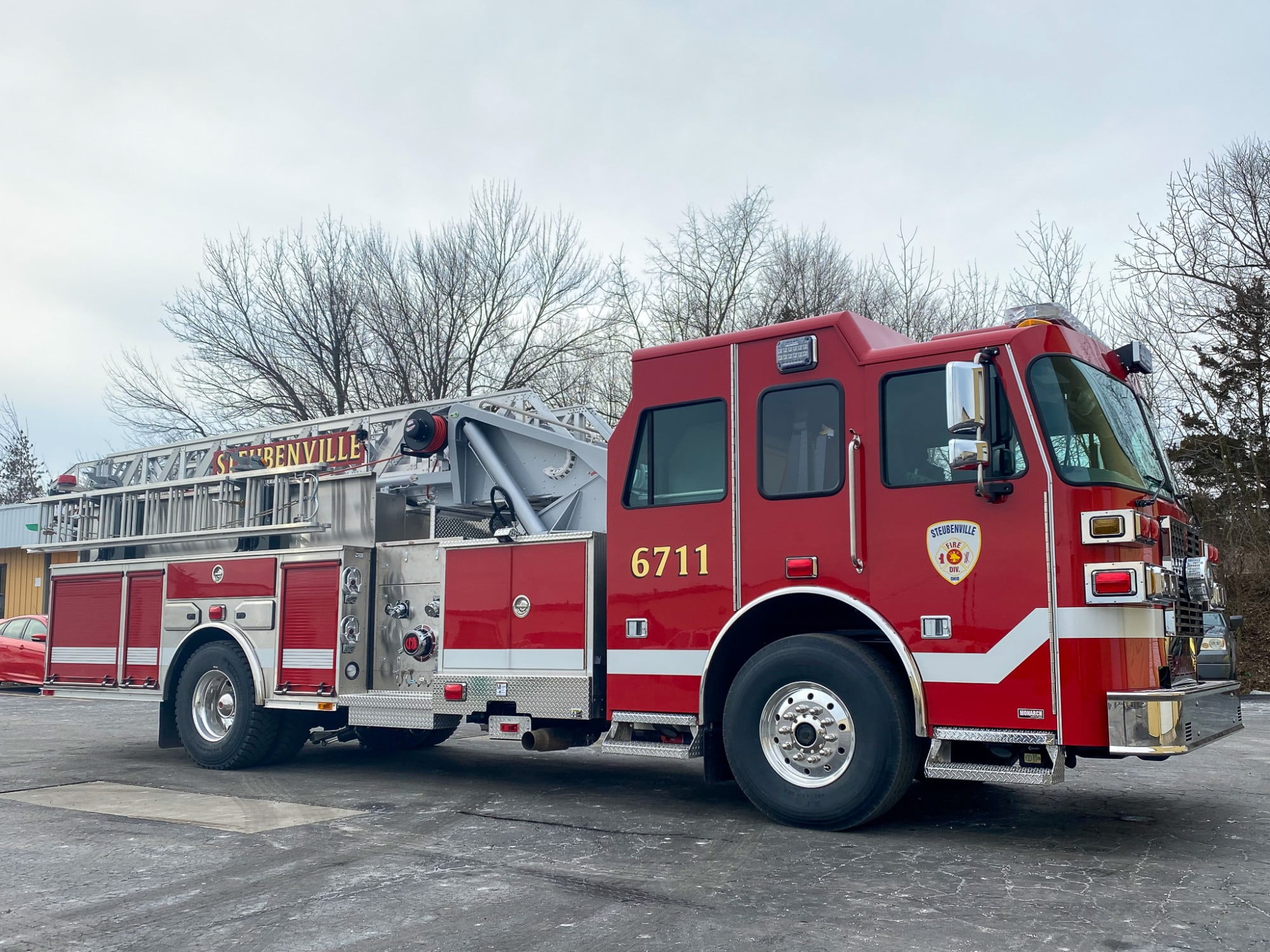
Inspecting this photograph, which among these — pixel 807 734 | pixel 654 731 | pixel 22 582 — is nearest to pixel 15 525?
pixel 22 582

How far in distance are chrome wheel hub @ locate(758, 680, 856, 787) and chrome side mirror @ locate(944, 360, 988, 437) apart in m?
1.56

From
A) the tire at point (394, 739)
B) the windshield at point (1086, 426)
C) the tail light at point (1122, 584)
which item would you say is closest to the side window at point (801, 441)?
the windshield at point (1086, 426)

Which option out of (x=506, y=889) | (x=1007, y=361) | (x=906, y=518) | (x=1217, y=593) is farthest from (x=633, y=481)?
(x=1217, y=593)

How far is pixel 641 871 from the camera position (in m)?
5.28

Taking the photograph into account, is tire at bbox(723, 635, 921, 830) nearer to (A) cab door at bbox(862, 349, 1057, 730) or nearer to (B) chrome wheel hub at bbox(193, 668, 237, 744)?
(A) cab door at bbox(862, 349, 1057, 730)

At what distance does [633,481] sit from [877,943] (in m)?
3.61

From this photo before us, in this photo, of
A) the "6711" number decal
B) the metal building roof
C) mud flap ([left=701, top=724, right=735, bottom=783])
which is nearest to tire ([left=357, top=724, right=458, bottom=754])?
the "6711" number decal

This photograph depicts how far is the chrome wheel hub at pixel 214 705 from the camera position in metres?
9.02

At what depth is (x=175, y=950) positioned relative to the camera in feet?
13.5

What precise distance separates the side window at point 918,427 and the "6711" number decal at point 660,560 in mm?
1259

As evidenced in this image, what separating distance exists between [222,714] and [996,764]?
6.32 m

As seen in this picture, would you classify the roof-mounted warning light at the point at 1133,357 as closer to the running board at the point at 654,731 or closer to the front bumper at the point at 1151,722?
the front bumper at the point at 1151,722

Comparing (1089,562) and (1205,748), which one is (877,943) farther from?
(1205,748)

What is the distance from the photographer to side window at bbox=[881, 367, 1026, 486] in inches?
231
